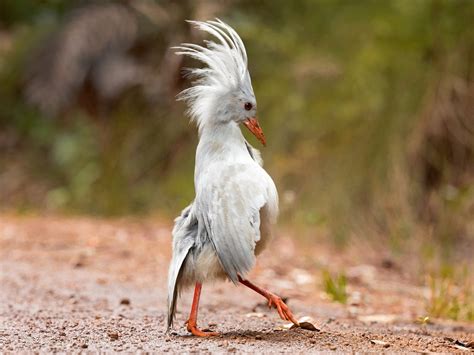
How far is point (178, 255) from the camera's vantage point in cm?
421

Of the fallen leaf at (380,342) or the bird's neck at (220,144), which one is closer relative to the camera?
the fallen leaf at (380,342)

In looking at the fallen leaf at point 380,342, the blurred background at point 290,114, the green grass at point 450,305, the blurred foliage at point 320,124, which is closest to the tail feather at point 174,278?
the fallen leaf at point 380,342

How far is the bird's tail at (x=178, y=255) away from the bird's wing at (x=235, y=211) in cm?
16

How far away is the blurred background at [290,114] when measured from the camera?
869cm

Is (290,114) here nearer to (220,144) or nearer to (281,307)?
(220,144)

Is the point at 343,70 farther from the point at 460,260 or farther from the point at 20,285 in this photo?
the point at 20,285

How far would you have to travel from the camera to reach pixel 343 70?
994 centimetres

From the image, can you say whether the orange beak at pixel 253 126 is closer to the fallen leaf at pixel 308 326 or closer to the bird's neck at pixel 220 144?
the bird's neck at pixel 220 144

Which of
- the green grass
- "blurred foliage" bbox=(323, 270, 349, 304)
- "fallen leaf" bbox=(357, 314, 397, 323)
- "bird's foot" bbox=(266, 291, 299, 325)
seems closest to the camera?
"bird's foot" bbox=(266, 291, 299, 325)

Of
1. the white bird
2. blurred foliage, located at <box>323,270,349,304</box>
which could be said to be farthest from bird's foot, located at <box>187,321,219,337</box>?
blurred foliage, located at <box>323,270,349,304</box>

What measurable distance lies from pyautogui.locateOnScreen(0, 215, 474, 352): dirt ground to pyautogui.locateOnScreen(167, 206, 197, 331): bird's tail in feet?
0.54

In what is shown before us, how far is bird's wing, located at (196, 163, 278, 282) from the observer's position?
3984 mm

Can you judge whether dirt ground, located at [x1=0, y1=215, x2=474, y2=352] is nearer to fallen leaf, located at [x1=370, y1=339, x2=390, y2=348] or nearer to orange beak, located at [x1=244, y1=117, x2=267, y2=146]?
fallen leaf, located at [x1=370, y1=339, x2=390, y2=348]

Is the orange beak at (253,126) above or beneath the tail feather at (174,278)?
above
